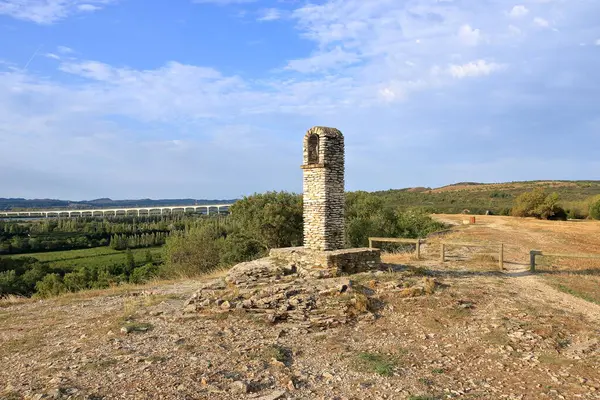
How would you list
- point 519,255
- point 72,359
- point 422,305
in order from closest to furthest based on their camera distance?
point 72,359, point 422,305, point 519,255

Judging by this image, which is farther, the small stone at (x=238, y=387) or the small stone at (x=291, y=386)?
the small stone at (x=291, y=386)

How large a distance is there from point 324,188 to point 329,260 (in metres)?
2.31

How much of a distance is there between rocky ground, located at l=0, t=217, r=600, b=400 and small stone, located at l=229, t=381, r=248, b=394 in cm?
4

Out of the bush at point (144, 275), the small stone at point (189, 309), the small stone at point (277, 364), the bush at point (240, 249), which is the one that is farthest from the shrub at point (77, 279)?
the small stone at point (277, 364)

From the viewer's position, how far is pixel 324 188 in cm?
1353

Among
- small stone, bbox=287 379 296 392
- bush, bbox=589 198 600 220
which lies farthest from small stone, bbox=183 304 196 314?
bush, bbox=589 198 600 220

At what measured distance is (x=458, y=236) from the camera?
1126 inches

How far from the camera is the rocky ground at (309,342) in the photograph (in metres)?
6.64

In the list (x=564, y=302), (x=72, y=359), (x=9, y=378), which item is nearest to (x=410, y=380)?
(x=72, y=359)

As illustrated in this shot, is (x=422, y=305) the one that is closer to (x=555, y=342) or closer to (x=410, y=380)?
(x=555, y=342)

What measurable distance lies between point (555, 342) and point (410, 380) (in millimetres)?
3906

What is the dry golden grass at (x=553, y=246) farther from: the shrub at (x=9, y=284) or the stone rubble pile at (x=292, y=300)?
the shrub at (x=9, y=284)

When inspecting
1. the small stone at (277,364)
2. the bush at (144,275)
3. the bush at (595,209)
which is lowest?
the bush at (144,275)

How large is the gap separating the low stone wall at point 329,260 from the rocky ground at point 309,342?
1.82 feet
